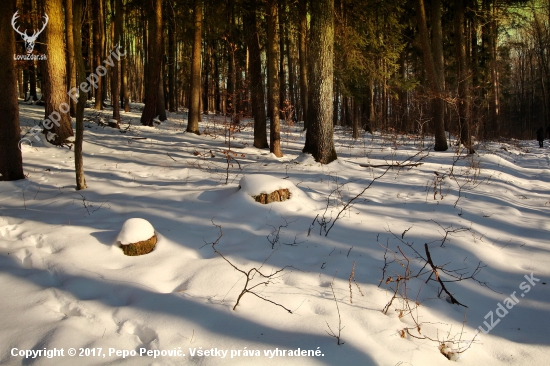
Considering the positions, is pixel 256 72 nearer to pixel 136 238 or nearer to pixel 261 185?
pixel 261 185

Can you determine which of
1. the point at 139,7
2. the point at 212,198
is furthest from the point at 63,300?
the point at 139,7

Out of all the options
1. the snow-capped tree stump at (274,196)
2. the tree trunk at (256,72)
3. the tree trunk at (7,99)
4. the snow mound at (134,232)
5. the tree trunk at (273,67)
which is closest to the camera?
the snow mound at (134,232)

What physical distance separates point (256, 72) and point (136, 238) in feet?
26.5

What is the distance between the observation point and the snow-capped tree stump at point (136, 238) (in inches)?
153

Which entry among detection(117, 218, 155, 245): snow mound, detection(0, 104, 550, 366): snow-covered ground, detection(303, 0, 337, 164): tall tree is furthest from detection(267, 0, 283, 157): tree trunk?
detection(117, 218, 155, 245): snow mound

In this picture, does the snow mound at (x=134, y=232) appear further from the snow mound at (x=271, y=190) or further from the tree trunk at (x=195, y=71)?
the tree trunk at (x=195, y=71)

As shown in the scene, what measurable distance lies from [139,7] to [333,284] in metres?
15.9

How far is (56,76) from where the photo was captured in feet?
32.3

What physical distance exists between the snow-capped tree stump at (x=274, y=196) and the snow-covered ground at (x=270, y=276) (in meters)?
0.11

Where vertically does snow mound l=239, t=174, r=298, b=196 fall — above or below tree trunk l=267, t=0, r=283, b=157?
below

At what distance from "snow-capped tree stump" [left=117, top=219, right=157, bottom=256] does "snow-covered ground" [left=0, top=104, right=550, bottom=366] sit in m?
0.11

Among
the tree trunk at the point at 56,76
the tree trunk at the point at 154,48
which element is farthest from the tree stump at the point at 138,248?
the tree trunk at the point at 154,48

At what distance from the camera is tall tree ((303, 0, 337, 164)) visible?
8297 millimetres

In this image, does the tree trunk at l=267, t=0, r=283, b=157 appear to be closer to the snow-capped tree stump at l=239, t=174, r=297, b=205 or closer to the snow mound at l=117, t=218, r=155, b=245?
the snow-capped tree stump at l=239, t=174, r=297, b=205
